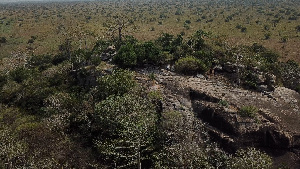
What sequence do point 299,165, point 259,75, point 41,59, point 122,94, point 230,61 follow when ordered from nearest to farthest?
point 299,165 → point 122,94 → point 259,75 → point 230,61 → point 41,59

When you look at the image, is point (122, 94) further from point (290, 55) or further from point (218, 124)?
point (290, 55)

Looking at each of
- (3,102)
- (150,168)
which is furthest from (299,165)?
(3,102)

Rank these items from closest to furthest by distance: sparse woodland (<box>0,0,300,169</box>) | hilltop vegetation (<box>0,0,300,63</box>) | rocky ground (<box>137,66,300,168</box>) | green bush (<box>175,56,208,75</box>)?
sparse woodland (<box>0,0,300,169</box>)
rocky ground (<box>137,66,300,168</box>)
green bush (<box>175,56,208,75</box>)
hilltop vegetation (<box>0,0,300,63</box>)

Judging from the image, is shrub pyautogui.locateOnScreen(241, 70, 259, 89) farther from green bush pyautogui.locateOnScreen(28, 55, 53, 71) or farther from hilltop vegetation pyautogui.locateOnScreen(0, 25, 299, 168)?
green bush pyautogui.locateOnScreen(28, 55, 53, 71)

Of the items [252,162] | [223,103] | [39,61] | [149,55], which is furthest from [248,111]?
[39,61]

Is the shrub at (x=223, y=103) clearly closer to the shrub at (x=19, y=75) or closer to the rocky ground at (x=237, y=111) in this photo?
the rocky ground at (x=237, y=111)

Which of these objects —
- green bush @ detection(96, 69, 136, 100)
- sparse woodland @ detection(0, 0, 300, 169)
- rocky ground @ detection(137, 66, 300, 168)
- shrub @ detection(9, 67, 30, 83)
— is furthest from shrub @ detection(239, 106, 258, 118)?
shrub @ detection(9, 67, 30, 83)
